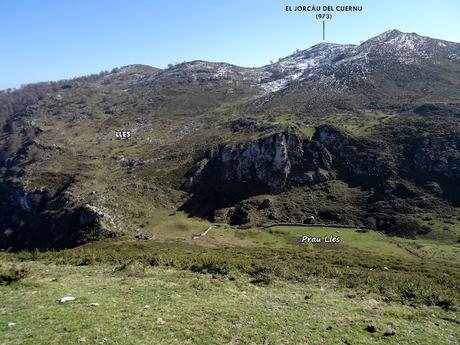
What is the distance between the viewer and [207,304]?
2183 centimetres

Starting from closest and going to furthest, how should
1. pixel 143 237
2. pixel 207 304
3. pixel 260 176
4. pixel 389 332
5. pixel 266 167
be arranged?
pixel 389 332 → pixel 207 304 → pixel 143 237 → pixel 260 176 → pixel 266 167

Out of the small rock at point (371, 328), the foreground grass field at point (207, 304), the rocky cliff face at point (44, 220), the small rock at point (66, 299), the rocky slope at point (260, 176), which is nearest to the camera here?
the foreground grass field at point (207, 304)

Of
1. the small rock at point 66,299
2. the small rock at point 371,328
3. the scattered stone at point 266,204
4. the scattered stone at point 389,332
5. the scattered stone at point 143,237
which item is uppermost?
the small rock at point 66,299

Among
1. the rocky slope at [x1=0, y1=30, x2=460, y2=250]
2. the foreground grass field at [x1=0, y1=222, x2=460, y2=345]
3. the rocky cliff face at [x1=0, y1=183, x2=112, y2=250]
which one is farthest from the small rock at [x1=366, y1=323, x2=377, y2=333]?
the rocky cliff face at [x1=0, y1=183, x2=112, y2=250]

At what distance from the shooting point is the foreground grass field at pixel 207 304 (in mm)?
18031

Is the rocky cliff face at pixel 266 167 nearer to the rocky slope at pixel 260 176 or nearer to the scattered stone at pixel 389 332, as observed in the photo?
the rocky slope at pixel 260 176

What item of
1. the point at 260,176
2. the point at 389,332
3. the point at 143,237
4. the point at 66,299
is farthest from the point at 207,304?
the point at 260,176

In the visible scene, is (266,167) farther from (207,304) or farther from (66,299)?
(66,299)

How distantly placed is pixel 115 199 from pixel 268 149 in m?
44.1

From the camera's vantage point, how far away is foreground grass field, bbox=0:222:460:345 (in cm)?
1803

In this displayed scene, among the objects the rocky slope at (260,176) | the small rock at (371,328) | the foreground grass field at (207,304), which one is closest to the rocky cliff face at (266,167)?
the rocky slope at (260,176)

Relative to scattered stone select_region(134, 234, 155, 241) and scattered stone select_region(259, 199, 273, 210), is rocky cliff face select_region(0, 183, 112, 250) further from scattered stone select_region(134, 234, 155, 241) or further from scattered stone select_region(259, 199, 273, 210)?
scattered stone select_region(259, 199, 273, 210)

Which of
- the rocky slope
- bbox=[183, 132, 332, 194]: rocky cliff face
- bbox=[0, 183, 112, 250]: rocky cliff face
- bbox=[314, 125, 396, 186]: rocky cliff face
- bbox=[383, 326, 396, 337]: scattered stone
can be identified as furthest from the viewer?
bbox=[183, 132, 332, 194]: rocky cliff face

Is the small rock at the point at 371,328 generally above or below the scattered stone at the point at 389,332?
above
